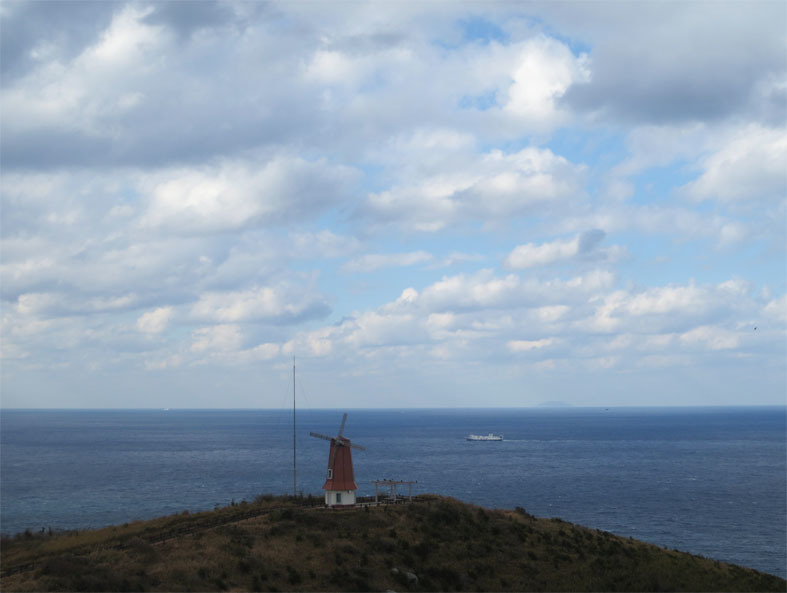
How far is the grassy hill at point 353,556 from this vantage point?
3781 centimetres

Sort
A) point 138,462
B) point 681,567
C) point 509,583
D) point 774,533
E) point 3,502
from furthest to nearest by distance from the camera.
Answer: point 138,462, point 3,502, point 774,533, point 681,567, point 509,583

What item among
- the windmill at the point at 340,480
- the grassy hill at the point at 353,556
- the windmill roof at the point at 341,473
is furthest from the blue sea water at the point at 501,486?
the windmill roof at the point at 341,473

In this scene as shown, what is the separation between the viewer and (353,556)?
4297 cm

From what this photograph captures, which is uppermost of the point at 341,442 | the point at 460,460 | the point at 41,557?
the point at 341,442

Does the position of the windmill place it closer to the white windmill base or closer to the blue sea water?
the white windmill base

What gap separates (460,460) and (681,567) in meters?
127

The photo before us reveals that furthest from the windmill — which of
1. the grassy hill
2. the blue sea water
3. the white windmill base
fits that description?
the blue sea water

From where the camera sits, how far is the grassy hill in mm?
37812

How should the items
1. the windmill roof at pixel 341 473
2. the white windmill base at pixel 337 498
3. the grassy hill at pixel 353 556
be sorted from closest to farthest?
the grassy hill at pixel 353 556 → the white windmill base at pixel 337 498 → the windmill roof at pixel 341 473

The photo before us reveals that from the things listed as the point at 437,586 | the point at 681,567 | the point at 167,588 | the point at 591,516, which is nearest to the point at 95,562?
the point at 167,588

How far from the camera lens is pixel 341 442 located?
55625 millimetres

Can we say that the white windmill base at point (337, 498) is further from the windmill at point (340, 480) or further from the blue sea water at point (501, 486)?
the blue sea water at point (501, 486)

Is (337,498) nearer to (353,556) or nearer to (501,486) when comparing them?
(353,556)

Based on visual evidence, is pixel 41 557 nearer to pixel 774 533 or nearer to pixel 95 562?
pixel 95 562
